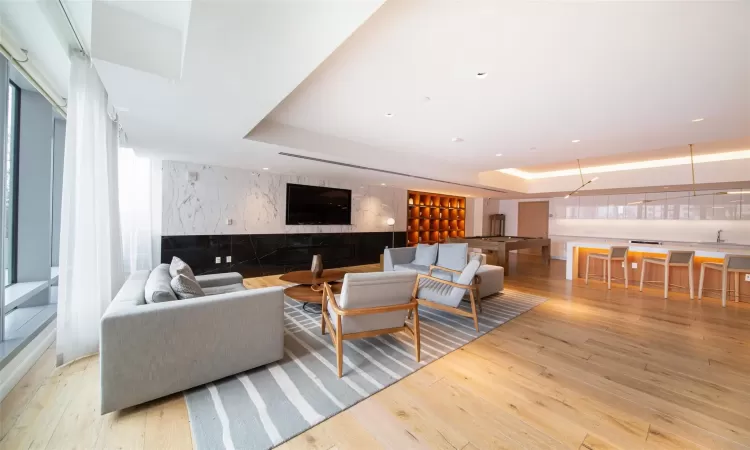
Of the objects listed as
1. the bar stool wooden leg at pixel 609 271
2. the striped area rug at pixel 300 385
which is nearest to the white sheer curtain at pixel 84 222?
the striped area rug at pixel 300 385

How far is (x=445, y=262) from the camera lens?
4.76m

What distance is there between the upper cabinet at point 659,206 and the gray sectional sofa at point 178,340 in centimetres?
724

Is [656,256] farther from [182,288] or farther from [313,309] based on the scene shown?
[182,288]

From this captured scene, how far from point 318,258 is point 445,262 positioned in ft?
7.20

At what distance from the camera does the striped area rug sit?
164cm

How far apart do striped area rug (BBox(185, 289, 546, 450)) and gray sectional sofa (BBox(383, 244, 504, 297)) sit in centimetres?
125

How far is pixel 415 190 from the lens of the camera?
8664 millimetres

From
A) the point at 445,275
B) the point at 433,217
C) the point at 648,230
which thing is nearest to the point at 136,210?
the point at 445,275

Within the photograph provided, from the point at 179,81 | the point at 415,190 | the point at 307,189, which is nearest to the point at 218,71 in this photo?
the point at 179,81

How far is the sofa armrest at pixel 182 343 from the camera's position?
1.72 metres

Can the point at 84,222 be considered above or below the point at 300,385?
above

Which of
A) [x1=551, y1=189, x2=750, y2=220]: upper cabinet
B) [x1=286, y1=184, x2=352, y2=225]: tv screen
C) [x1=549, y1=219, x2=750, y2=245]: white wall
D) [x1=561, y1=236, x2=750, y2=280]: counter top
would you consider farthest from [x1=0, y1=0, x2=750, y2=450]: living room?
[x1=551, y1=189, x2=750, y2=220]: upper cabinet

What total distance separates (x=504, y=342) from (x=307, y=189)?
495 centimetres

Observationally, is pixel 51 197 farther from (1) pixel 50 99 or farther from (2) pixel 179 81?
(2) pixel 179 81
